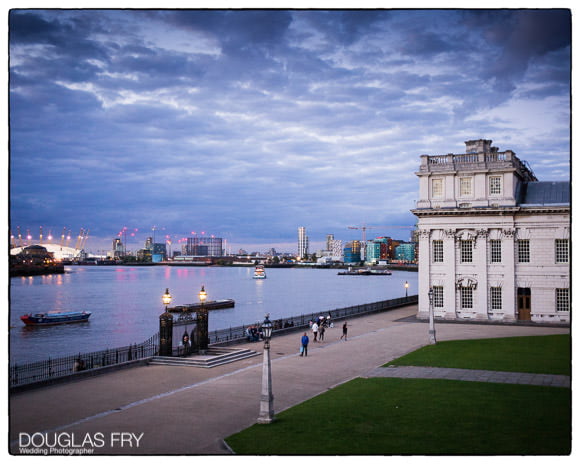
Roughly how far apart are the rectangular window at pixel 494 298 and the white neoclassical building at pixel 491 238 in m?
0.02

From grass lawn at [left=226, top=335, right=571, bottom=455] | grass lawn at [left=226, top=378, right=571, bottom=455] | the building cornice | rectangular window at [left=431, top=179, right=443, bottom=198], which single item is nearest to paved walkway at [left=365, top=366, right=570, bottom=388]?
grass lawn at [left=226, top=335, right=571, bottom=455]

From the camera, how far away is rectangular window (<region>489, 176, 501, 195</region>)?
4556 centimetres

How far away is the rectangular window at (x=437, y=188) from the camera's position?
4788 centimetres

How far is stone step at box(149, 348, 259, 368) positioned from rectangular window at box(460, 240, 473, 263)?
25428 mm

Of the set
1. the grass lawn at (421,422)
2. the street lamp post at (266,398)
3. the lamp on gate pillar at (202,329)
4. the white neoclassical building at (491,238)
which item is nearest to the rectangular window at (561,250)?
the white neoclassical building at (491,238)

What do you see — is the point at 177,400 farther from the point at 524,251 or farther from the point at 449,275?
the point at 524,251

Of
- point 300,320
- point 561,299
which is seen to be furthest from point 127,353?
point 561,299

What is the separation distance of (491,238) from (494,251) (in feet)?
3.82

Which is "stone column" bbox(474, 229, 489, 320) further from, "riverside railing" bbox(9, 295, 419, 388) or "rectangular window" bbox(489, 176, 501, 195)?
"riverside railing" bbox(9, 295, 419, 388)

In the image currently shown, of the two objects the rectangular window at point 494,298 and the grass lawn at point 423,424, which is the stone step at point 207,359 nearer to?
the grass lawn at point 423,424

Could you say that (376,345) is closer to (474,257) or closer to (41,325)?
(474,257)

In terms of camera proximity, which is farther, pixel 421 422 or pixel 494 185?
pixel 494 185

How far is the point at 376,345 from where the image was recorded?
3325 centimetres

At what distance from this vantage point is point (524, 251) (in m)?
45.6
